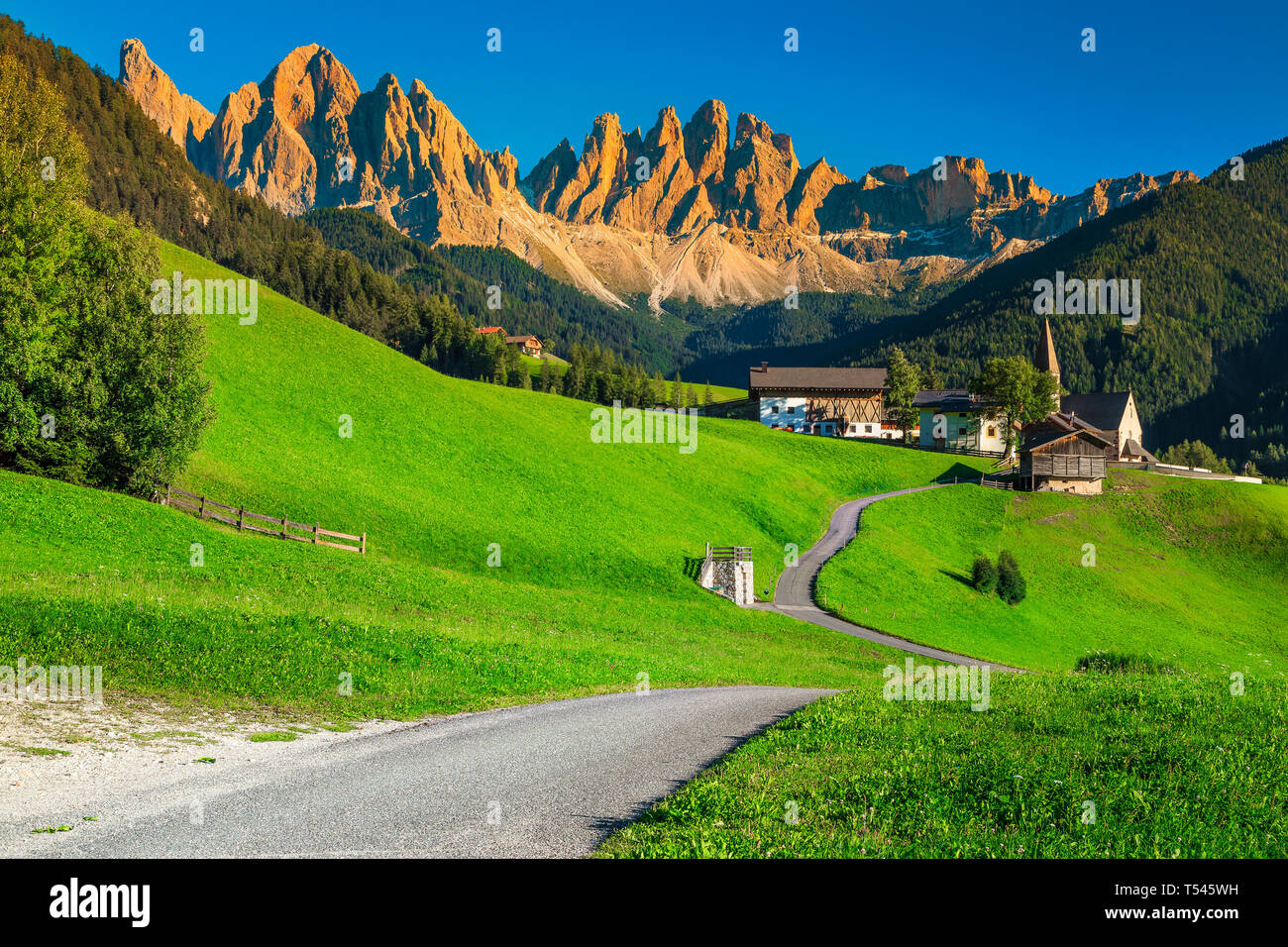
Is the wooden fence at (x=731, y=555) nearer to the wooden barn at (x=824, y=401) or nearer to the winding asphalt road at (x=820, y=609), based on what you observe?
the winding asphalt road at (x=820, y=609)

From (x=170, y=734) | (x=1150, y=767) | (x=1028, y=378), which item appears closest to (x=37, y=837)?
(x=170, y=734)

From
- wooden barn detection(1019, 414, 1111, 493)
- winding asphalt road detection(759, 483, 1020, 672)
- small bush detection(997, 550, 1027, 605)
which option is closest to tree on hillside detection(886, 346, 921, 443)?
wooden barn detection(1019, 414, 1111, 493)

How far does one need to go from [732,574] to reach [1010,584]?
25227mm

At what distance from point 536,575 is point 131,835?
37.3 meters

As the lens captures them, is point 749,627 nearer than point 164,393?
No

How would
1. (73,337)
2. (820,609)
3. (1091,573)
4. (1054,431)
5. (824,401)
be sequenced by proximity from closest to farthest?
(73,337) < (820,609) < (1091,573) < (1054,431) < (824,401)

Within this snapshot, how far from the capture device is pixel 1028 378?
372 feet

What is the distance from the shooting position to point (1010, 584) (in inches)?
2436

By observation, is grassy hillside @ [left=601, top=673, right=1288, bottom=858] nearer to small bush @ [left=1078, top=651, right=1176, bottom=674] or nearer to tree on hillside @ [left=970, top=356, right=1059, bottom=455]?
small bush @ [left=1078, top=651, right=1176, bottom=674]

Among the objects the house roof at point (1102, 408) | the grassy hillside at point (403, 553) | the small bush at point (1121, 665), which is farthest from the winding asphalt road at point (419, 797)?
the house roof at point (1102, 408)

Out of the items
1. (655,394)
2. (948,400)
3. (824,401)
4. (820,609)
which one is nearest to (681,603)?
(820,609)

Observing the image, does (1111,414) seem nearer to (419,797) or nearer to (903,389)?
(903,389)

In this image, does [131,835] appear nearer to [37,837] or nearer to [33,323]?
[37,837]

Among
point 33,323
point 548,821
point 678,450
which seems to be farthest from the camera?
point 678,450
